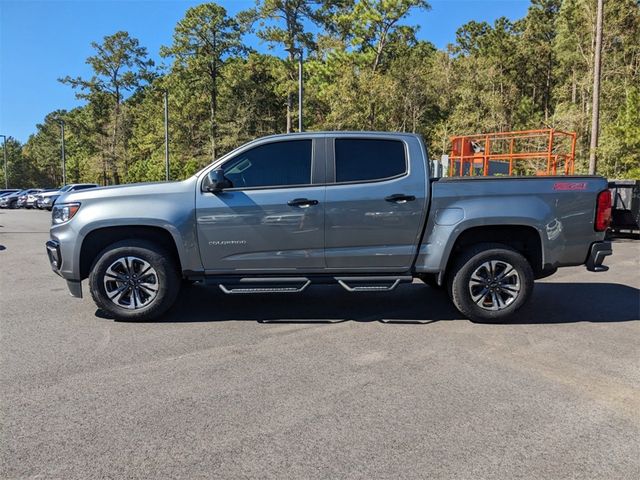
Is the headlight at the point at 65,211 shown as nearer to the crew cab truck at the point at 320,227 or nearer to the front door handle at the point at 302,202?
the crew cab truck at the point at 320,227

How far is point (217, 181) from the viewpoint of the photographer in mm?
5270

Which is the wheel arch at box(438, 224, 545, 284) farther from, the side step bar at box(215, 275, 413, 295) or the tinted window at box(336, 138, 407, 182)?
the tinted window at box(336, 138, 407, 182)

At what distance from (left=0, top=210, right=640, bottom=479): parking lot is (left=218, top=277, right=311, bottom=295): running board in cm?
41

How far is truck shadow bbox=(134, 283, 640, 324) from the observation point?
19.1 feet

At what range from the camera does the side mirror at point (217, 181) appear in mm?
5266

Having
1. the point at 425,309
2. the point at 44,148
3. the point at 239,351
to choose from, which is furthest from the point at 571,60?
the point at 44,148

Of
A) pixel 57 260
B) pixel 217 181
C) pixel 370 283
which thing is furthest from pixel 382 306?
pixel 57 260

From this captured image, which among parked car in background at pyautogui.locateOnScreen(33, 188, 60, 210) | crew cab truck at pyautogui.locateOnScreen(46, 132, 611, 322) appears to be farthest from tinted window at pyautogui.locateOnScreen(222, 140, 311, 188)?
parked car in background at pyautogui.locateOnScreen(33, 188, 60, 210)

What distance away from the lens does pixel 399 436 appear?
10.3 ft

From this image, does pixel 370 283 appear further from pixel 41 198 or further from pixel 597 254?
pixel 41 198

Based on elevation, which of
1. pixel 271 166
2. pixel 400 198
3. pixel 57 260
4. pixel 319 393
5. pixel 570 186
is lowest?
pixel 319 393

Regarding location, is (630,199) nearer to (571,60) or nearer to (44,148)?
(571,60)

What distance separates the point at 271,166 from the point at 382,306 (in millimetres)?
2231

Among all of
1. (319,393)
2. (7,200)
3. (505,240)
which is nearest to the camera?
(319,393)
